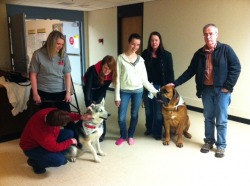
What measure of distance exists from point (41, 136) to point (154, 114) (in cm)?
152

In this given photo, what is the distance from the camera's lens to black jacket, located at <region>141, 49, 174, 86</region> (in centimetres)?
292

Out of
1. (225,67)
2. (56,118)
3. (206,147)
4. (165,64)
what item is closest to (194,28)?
(165,64)

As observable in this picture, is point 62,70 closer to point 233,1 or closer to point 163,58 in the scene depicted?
point 163,58

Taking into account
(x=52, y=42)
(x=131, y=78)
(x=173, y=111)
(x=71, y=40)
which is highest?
(x=71, y=40)

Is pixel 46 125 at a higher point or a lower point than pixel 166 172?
higher

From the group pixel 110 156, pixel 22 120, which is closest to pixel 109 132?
pixel 110 156

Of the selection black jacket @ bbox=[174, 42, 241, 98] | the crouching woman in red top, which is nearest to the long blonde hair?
the crouching woman in red top

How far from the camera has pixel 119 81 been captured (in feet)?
9.23

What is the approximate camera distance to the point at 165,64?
2.94m

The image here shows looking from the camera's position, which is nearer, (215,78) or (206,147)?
(215,78)

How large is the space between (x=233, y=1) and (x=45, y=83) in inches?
123

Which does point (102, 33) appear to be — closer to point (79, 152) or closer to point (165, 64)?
point (165, 64)

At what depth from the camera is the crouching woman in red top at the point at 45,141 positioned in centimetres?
212

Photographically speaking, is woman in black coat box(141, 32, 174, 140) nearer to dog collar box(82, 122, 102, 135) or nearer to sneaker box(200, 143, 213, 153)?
sneaker box(200, 143, 213, 153)
